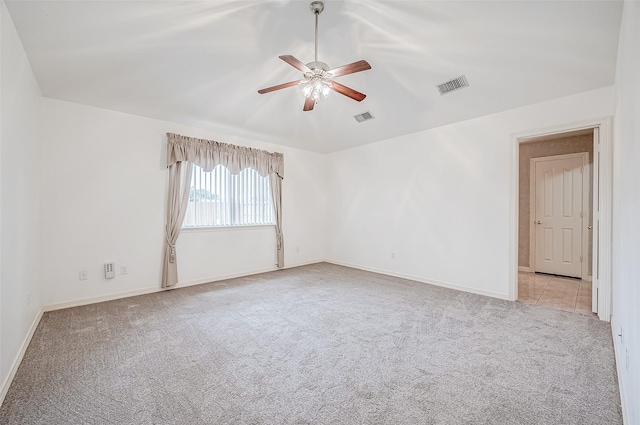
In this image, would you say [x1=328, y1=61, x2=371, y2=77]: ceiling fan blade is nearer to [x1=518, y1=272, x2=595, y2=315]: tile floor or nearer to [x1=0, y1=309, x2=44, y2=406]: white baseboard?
[x1=0, y1=309, x2=44, y2=406]: white baseboard

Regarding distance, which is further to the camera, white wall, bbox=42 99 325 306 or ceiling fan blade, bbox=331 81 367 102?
white wall, bbox=42 99 325 306

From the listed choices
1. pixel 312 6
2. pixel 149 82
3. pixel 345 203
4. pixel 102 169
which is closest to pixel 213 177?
pixel 102 169

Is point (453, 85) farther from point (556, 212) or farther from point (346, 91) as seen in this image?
point (556, 212)

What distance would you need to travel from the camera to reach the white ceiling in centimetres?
Answer: 225

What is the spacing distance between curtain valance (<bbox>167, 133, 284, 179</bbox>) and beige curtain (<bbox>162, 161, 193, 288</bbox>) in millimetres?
179

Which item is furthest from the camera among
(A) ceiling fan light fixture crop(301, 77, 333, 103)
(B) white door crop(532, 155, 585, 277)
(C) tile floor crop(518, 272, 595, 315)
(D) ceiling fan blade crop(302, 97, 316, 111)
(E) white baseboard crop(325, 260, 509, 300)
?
(B) white door crop(532, 155, 585, 277)

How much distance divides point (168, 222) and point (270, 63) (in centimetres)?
267

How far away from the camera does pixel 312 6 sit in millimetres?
2293

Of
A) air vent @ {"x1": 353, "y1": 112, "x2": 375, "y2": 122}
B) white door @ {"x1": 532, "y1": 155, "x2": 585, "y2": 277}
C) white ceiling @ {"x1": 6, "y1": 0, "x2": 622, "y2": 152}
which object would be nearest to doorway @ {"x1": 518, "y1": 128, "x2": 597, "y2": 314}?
white door @ {"x1": 532, "y1": 155, "x2": 585, "y2": 277}

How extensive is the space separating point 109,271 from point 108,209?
81 cm

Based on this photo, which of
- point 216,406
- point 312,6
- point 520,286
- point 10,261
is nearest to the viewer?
point 216,406

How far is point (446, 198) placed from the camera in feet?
14.2

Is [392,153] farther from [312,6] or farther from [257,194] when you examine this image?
[312,6]

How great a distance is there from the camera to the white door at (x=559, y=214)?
194 inches
